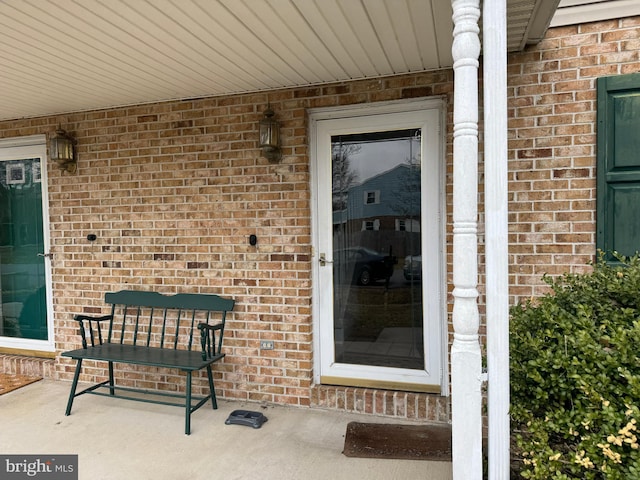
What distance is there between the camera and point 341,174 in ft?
11.5

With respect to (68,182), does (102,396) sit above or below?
below

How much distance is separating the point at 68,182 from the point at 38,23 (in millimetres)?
2127

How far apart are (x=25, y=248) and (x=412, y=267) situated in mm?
3930

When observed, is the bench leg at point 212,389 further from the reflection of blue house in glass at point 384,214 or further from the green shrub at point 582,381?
the green shrub at point 582,381

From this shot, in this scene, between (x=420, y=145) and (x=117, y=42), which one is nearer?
(x=117, y=42)

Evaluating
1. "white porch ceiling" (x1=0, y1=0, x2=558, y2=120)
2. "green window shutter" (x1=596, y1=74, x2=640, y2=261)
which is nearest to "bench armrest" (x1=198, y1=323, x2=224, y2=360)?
"white porch ceiling" (x1=0, y1=0, x2=558, y2=120)

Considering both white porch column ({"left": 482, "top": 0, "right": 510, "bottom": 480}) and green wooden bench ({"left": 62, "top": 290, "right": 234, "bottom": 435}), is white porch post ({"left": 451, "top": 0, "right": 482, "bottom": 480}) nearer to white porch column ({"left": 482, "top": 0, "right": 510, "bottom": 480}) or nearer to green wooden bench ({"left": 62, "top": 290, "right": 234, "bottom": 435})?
white porch column ({"left": 482, "top": 0, "right": 510, "bottom": 480})

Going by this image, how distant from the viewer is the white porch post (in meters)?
1.74

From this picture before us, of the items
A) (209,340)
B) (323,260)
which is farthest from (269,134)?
(209,340)

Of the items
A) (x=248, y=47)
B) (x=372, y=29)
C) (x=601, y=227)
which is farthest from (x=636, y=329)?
(x=248, y=47)

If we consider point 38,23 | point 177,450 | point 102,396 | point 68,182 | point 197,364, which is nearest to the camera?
point 38,23

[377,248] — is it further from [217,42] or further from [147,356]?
[147,356]

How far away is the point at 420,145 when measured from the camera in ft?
10.8

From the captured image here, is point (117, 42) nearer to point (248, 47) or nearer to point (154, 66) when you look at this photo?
point (154, 66)
